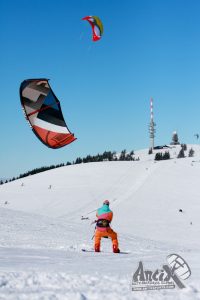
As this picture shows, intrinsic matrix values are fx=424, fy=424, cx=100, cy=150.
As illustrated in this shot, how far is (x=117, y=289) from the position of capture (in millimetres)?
5754

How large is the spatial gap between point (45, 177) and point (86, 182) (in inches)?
427

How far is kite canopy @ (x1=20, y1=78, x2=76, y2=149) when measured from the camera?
53.9ft

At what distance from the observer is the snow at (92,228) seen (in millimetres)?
5828

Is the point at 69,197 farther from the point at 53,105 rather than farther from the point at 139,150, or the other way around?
the point at 139,150

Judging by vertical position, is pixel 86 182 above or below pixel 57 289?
above

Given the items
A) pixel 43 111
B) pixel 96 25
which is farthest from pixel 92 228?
pixel 96 25

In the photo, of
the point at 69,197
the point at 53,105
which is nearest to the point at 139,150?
the point at 69,197
